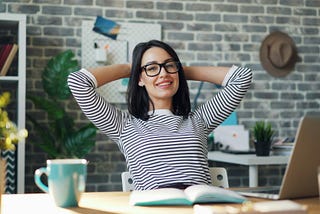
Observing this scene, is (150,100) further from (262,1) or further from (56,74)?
(262,1)

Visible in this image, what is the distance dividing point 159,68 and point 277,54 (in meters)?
2.34

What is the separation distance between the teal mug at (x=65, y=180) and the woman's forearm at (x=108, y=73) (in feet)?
2.97

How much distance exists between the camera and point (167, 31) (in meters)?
3.94

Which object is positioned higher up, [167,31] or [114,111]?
[167,31]

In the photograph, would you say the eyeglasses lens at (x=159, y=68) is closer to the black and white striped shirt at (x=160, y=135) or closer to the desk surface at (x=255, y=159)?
the black and white striped shirt at (x=160, y=135)

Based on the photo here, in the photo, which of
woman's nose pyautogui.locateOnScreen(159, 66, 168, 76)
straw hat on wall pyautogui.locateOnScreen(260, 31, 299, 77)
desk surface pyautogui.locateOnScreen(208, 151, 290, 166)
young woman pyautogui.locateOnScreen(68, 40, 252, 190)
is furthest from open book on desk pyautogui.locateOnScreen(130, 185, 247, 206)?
straw hat on wall pyautogui.locateOnScreen(260, 31, 299, 77)

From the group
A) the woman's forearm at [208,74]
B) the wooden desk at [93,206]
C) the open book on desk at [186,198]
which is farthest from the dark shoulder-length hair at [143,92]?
the open book on desk at [186,198]

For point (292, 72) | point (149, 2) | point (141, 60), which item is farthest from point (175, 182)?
point (292, 72)

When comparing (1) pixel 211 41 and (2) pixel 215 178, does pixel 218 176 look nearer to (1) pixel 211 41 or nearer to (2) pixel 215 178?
(2) pixel 215 178

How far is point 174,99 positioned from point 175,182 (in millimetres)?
449

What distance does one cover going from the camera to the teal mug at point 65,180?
1222 millimetres

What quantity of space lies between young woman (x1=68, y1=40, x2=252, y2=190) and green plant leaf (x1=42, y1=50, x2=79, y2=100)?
1281 millimetres

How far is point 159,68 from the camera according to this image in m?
2.04

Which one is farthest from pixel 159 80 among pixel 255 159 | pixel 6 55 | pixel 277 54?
pixel 277 54
